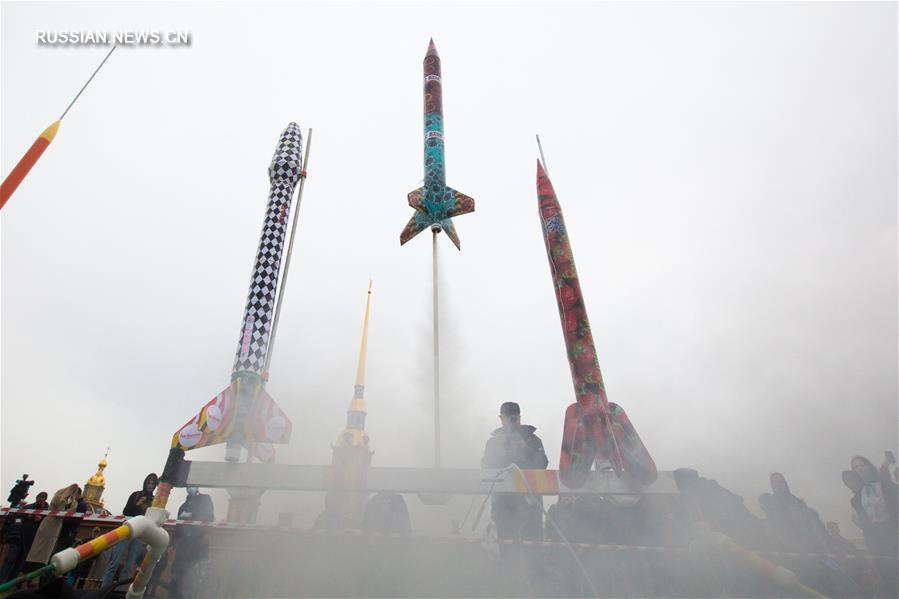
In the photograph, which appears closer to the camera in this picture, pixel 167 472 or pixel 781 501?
pixel 781 501

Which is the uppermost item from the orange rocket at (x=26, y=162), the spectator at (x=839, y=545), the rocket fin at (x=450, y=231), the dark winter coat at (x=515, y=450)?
the rocket fin at (x=450, y=231)

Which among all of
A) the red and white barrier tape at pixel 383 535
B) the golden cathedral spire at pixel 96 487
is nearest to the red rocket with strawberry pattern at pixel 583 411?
the red and white barrier tape at pixel 383 535

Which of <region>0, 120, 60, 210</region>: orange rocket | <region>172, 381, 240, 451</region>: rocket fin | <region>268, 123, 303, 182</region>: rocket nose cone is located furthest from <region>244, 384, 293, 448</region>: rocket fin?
<region>268, 123, 303, 182</region>: rocket nose cone

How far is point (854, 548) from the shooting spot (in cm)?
820

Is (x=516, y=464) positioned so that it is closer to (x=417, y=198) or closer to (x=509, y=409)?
(x=509, y=409)

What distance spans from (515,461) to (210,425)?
6381 mm

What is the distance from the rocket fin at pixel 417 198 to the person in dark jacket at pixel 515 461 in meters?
6.18

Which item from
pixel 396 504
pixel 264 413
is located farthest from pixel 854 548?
pixel 264 413

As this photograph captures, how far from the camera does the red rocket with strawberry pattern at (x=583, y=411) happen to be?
30.2ft

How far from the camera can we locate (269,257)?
13336 millimetres

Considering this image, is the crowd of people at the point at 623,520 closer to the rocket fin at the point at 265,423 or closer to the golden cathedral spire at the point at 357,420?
the rocket fin at the point at 265,423

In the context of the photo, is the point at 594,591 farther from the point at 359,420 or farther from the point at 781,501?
the point at 359,420

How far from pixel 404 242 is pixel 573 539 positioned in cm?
870

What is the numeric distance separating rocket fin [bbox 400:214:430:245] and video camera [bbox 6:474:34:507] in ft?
30.7
